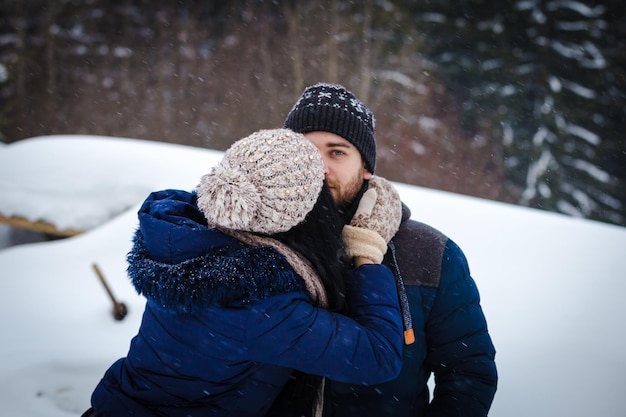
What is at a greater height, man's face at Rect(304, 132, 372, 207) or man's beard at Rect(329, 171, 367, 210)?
man's face at Rect(304, 132, 372, 207)

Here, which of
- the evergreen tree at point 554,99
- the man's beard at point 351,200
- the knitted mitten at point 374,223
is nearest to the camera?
the knitted mitten at point 374,223

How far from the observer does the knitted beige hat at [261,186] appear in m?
0.99

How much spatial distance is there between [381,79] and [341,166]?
13297 mm

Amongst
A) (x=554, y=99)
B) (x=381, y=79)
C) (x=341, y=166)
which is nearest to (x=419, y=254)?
(x=341, y=166)

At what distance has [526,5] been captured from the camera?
13.2m

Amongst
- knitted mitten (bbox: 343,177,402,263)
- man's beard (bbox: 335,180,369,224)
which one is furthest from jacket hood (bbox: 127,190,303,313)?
man's beard (bbox: 335,180,369,224)

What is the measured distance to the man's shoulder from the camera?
4.85 feet

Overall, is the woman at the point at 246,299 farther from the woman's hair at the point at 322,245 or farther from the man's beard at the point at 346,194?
the man's beard at the point at 346,194

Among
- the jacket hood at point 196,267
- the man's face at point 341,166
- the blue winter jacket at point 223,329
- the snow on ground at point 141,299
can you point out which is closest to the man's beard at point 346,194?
the man's face at point 341,166

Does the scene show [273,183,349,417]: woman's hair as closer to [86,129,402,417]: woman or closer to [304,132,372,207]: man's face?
[86,129,402,417]: woman

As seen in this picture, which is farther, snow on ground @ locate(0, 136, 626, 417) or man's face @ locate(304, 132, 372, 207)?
snow on ground @ locate(0, 136, 626, 417)

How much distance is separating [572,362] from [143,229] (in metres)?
2.62

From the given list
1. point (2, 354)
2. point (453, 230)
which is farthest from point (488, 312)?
point (2, 354)

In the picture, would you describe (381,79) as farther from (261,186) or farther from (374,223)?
(261,186)
